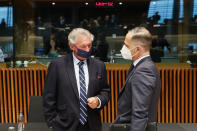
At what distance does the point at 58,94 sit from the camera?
2.88 metres

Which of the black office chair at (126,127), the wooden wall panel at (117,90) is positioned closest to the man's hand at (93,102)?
the black office chair at (126,127)

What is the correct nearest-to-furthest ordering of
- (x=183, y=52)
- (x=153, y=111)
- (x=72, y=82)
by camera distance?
(x=153, y=111) → (x=72, y=82) → (x=183, y=52)

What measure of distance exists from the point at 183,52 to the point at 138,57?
5.73 meters

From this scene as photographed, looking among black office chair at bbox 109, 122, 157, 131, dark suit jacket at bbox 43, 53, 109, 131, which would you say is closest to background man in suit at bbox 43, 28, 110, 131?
dark suit jacket at bbox 43, 53, 109, 131

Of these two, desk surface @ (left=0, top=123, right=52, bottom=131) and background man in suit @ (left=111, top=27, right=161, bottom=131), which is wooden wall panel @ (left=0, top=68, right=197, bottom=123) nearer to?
desk surface @ (left=0, top=123, right=52, bottom=131)

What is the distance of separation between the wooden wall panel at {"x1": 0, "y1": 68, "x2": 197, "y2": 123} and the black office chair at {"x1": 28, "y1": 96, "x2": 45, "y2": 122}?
1464mm

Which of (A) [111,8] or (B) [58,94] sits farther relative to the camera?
(A) [111,8]

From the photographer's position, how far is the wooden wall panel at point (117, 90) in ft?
18.4

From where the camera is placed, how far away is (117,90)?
5.64m

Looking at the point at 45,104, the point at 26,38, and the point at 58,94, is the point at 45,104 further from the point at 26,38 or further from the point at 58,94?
the point at 26,38

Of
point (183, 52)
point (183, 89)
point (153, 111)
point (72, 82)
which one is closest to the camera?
point (153, 111)

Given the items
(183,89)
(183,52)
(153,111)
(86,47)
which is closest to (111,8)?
(183,52)

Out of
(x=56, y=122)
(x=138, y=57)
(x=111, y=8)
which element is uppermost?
(x=111, y=8)

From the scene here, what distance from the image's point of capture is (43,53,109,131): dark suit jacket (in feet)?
9.22
